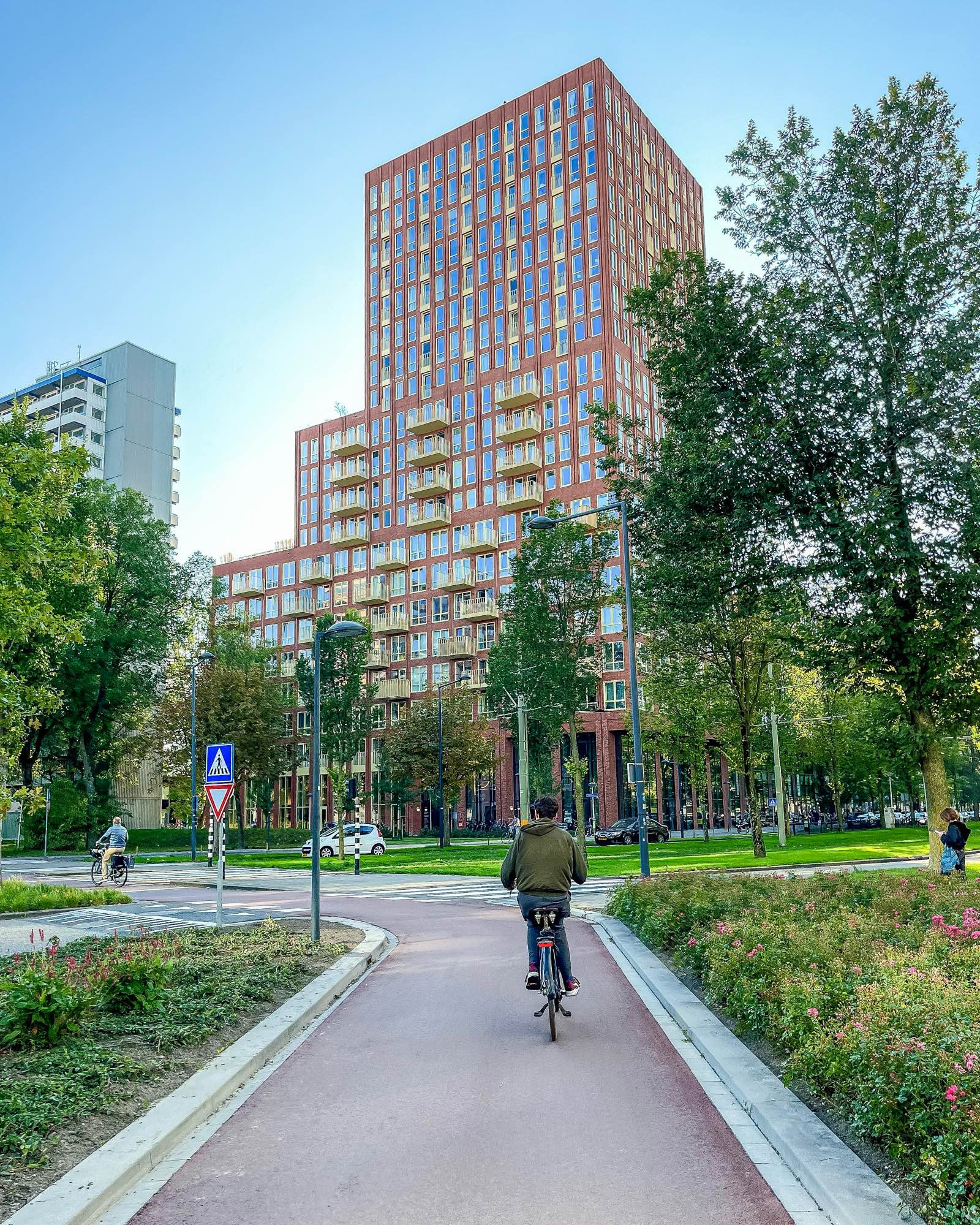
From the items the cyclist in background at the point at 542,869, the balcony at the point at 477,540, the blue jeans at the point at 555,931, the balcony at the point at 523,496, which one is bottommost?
the blue jeans at the point at 555,931

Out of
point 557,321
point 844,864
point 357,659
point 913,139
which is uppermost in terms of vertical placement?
point 557,321

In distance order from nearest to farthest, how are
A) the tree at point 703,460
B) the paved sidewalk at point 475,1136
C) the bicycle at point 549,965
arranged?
the paved sidewalk at point 475,1136, the bicycle at point 549,965, the tree at point 703,460

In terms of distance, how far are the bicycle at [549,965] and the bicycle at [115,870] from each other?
23.3m

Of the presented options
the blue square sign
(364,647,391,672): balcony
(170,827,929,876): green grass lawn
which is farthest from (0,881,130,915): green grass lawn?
(364,647,391,672): balcony

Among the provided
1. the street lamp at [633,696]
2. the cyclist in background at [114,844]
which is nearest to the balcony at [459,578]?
the cyclist in background at [114,844]

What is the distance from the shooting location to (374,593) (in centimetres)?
7875

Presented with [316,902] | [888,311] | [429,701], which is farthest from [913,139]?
[429,701]

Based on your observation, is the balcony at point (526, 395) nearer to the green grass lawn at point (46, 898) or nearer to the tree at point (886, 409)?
the tree at point (886, 409)

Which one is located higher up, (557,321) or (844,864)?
(557,321)

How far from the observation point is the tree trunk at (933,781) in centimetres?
1739

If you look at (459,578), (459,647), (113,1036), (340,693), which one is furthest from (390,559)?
(113,1036)

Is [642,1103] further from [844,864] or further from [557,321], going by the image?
[557,321]

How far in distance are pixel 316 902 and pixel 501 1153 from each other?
8614 mm

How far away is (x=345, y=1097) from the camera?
629cm
